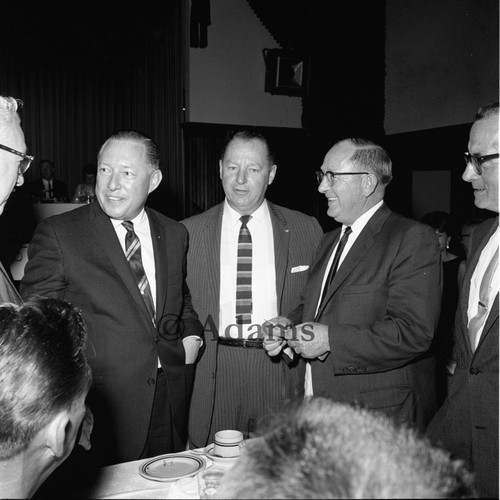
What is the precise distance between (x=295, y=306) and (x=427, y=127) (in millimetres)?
5458

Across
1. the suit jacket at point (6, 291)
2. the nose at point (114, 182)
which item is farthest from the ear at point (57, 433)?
the nose at point (114, 182)

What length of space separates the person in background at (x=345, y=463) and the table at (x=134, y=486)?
786 mm

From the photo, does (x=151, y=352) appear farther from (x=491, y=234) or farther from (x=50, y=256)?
(x=491, y=234)

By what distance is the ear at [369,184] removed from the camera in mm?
2480

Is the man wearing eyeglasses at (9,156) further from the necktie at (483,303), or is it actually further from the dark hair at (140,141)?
the necktie at (483,303)

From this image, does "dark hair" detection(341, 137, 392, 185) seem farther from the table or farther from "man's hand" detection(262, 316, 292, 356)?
the table

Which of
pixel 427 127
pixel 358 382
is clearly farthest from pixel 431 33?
pixel 358 382

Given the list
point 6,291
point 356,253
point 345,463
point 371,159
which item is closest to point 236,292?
point 356,253

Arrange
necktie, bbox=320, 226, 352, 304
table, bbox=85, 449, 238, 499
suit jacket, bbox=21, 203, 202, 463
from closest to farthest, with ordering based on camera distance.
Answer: table, bbox=85, 449, 238, 499 < suit jacket, bbox=21, 203, 202, 463 < necktie, bbox=320, 226, 352, 304

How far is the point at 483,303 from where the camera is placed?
1.88m

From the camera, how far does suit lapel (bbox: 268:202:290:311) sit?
111 inches

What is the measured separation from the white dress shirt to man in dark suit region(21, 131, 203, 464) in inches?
14.5

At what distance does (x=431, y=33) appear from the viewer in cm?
717

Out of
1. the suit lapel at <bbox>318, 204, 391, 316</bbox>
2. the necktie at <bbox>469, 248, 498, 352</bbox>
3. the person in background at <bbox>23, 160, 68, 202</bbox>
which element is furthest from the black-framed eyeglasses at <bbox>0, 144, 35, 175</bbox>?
the person in background at <bbox>23, 160, 68, 202</bbox>
